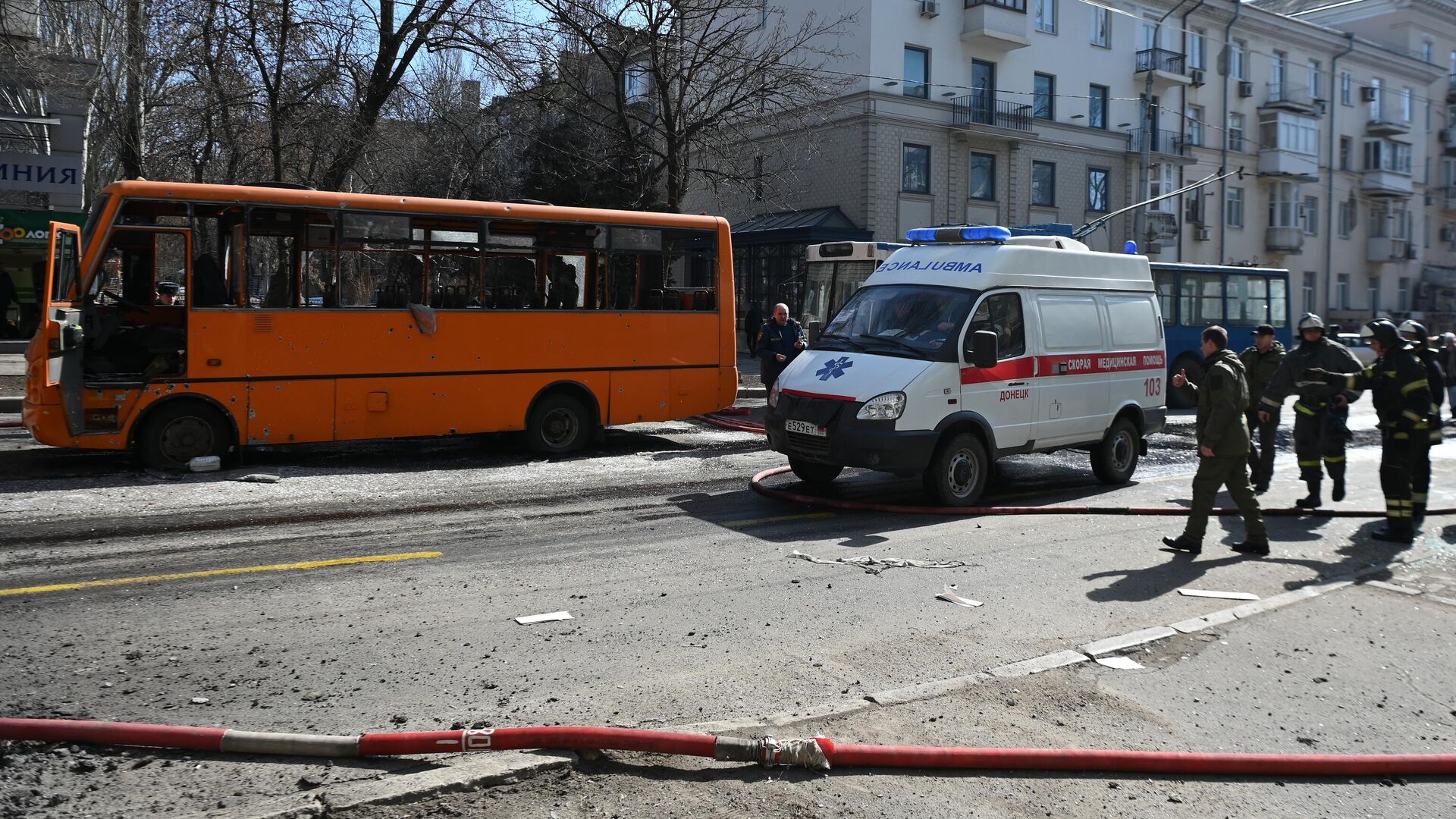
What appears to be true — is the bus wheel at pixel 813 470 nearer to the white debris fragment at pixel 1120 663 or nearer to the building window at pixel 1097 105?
the white debris fragment at pixel 1120 663

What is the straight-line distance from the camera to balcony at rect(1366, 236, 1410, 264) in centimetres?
5512

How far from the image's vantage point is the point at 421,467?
1238 cm

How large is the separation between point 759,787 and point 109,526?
6567mm

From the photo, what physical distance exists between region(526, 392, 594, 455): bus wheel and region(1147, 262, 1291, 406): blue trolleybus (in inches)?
555

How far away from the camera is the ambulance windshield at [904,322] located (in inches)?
404

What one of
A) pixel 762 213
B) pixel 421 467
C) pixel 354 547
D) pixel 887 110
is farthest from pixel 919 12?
pixel 354 547

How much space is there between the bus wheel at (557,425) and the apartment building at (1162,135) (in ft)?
46.0

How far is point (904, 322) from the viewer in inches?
418

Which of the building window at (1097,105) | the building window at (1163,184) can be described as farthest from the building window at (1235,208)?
the building window at (1097,105)

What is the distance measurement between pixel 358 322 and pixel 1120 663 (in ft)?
29.5

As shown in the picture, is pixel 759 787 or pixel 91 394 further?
pixel 91 394

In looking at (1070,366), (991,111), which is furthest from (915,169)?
(1070,366)

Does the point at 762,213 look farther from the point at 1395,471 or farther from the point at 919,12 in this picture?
the point at 1395,471

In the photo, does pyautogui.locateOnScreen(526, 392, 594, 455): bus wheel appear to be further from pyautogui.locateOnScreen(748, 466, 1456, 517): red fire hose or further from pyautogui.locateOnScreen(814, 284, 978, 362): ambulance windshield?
pyautogui.locateOnScreen(814, 284, 978, 362): ambulance windshield
